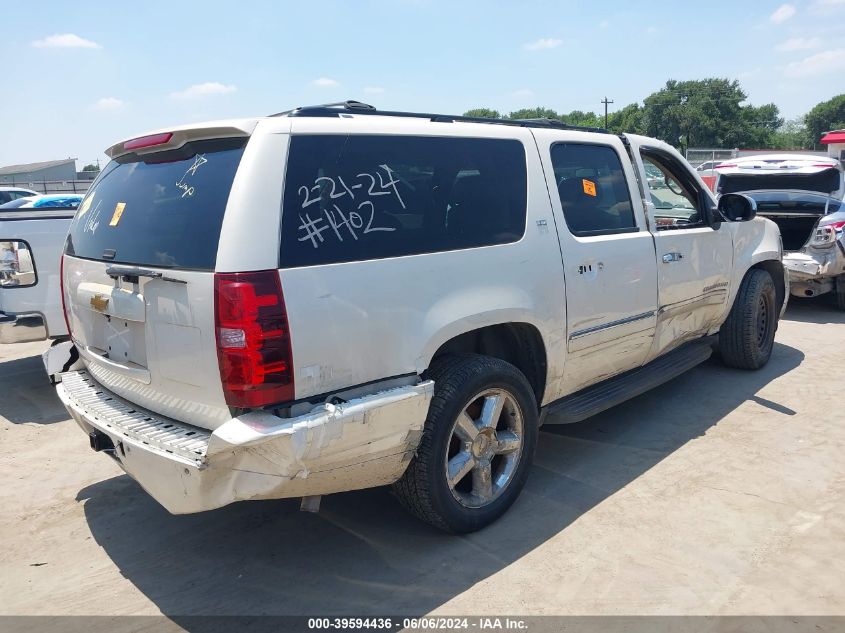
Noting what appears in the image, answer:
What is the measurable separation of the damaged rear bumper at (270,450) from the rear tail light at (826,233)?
677cm

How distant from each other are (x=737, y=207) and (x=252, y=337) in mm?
4260

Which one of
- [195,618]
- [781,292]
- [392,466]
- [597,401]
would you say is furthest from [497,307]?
[781,292]

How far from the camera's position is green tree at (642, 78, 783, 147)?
255 ft

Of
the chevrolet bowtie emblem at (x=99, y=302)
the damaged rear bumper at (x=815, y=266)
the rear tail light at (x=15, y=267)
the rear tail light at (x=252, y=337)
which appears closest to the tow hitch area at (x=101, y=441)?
the chevrolet bowtie emblem at (x=99, y=302)

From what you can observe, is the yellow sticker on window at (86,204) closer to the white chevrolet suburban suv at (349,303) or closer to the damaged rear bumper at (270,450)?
the white chevrolet suburban suv at (349,303)

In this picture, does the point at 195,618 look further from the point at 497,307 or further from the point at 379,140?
the point at 379,140

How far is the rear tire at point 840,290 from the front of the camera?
26.8 ft

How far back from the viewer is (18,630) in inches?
108

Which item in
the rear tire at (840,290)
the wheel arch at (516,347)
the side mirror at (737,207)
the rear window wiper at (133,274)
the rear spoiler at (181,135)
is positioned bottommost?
the rear tire at (840,290)

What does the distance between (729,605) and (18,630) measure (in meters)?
2.94

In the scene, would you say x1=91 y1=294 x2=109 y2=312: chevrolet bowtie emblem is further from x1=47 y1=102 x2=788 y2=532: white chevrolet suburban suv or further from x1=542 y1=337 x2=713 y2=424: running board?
x1=542 y1=337 x2=713 y2=424: running board

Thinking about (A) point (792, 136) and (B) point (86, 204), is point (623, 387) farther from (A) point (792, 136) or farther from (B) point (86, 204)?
(A) point (792, 136)

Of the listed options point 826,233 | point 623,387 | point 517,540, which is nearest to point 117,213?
point 517,540

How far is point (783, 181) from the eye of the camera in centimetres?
874
